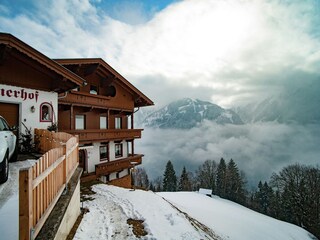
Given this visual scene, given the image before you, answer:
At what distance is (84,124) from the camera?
66.3 feet

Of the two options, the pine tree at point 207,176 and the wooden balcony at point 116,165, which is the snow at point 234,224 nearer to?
the wooden balcony at point 116,165

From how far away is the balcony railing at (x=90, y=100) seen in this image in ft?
57.7

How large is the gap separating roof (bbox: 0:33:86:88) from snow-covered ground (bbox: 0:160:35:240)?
7.80 meters

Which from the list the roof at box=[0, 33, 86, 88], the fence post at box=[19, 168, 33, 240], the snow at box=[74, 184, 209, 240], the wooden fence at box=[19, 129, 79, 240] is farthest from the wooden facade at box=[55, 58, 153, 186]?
the fence post at box=[19, 168, 33, 240]

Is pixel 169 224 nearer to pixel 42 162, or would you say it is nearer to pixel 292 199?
pixel 42 162

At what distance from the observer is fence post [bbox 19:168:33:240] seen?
322 cm

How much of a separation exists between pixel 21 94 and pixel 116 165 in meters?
12.0

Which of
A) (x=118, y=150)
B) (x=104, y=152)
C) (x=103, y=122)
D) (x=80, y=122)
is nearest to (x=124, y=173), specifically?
(x=118, y=150)

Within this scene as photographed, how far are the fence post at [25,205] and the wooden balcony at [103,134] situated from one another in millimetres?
14079

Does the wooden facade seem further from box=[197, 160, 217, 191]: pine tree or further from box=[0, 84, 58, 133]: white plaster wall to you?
box=[197, 160, 217, 191]: pine tree

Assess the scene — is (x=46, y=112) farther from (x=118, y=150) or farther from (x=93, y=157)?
(x=118, y=150)

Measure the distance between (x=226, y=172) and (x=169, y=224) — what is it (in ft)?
274

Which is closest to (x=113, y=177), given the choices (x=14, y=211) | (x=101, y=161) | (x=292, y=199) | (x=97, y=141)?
(x=101, y=161)

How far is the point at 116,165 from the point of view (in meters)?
21.8
